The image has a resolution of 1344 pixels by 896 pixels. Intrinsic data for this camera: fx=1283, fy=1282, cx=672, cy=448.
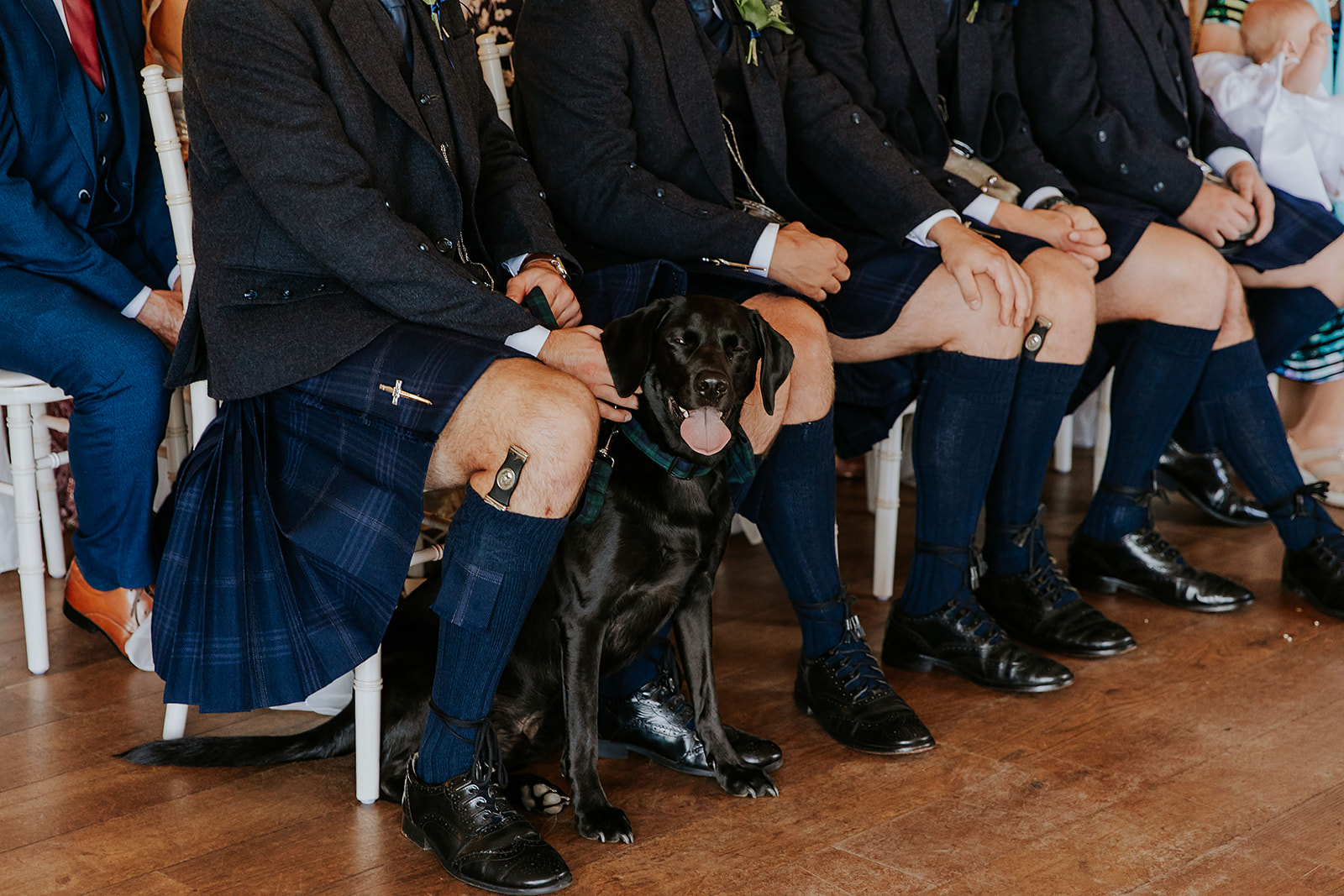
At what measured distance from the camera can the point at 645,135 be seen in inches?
85.7

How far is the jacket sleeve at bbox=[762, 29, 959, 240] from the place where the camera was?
2297 mm

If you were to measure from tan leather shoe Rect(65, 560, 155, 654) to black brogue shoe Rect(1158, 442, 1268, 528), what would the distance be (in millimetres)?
2235

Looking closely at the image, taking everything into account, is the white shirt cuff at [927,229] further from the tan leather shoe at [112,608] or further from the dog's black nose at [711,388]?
the tan leather shoe at [112,608]

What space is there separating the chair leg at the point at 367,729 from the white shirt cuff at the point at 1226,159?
2.11 metres

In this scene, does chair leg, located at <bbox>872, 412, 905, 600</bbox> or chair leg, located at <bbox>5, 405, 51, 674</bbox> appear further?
chair leg, located at <bbox>872, 412, 905, 600</bbox>

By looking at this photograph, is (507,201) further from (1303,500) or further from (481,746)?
(1303,500)

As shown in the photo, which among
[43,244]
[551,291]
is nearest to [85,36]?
[43,244]

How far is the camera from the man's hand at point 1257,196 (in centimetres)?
268

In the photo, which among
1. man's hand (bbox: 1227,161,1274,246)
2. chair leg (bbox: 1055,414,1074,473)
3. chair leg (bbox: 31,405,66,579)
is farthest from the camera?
chair leg (bbox: 1055,414,1074,473)

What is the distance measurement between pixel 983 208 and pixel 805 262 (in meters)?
0.60

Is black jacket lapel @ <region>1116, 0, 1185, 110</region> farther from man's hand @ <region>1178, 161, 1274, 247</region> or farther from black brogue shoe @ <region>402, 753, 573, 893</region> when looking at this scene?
black brogue shoe @ <region>402, 753, 573, 893</region>

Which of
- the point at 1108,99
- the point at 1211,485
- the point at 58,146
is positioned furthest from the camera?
the point at 1211,485

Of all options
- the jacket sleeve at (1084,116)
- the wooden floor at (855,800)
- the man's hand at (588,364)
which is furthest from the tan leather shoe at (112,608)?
the jacket sleeve at (1084,116)

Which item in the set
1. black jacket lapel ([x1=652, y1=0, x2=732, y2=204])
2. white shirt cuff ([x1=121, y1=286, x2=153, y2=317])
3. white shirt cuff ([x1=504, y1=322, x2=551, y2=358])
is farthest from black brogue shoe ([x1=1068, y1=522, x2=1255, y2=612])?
white shirt cuff ([x1=121, y1=286, x2=153, y2=317])
